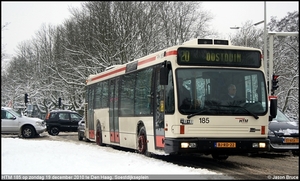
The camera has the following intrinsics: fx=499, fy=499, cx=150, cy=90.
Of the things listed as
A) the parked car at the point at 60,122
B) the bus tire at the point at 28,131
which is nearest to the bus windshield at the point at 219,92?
the bus tire at the point at 28,131

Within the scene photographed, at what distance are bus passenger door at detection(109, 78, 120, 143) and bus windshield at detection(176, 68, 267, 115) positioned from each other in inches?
231

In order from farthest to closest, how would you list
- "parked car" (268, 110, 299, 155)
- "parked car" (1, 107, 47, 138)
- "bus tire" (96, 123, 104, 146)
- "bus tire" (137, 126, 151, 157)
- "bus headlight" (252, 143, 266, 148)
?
"parked car" (1, 107, 47, 138) < "bus tire" (96, 123, 104, 146) < "parked car" (268, 110, 299, 155) < "bus tire" (137, 126, 151, 157) < "bus headlight" (252, 143, 266, 148)

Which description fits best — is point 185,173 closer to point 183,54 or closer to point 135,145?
point 183,54

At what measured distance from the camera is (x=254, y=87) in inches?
522

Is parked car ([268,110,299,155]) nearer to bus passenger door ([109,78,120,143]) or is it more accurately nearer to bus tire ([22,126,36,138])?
bus passenger door ([109,78,120,143])

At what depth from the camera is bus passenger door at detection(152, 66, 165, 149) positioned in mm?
13645

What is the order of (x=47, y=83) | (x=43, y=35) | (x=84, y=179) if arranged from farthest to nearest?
1. (x=47, y=83)
2. (x=43, y=35)
3. (x=84, y=179)

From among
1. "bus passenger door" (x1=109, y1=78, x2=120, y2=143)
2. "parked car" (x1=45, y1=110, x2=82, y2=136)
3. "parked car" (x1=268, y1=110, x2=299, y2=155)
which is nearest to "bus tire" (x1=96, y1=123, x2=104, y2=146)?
"bus passenger door" (x1=109, y1=78, x2=120, y2=143)

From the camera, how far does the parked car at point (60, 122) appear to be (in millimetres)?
34656

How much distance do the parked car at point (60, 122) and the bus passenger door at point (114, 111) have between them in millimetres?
15816

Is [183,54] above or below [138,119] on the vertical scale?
above

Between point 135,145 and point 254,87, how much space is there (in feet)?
15.9

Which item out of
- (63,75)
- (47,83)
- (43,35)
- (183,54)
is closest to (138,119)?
(183,54)

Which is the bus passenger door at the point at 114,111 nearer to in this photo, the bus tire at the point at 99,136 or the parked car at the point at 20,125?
the bus tire at the point at 99,136
